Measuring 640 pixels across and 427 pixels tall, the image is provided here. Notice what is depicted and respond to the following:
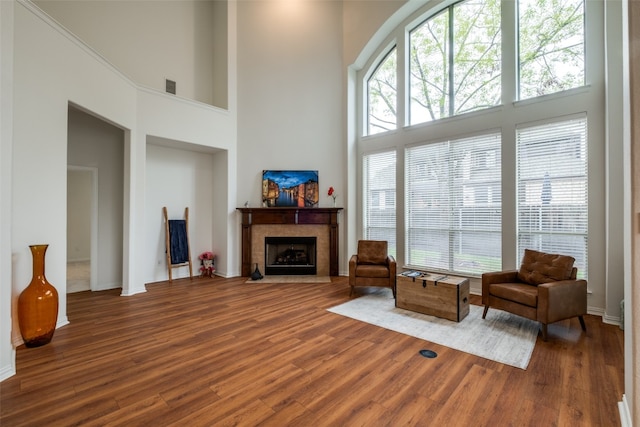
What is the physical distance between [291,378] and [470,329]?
224 centimetres

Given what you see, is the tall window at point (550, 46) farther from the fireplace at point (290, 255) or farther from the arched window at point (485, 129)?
the fireplace at point (290, 255)

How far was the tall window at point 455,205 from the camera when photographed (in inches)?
182

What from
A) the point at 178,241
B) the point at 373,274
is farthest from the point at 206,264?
the point at 373,274

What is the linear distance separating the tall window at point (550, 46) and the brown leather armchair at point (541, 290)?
2578mm

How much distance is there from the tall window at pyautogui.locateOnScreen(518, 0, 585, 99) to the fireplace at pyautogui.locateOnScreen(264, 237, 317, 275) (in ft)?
15.7

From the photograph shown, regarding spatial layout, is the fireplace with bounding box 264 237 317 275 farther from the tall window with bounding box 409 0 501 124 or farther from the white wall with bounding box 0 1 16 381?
the white wall with bounding box 0 1 16 381

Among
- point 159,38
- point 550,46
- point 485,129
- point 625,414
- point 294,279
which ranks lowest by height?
point 294,279

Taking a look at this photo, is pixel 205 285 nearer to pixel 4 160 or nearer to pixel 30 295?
pixel 30 295

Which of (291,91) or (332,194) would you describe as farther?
(291,91)

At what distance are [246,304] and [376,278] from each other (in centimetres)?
210

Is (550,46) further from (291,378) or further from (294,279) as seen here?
(294,279)

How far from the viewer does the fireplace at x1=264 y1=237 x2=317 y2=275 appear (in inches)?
248

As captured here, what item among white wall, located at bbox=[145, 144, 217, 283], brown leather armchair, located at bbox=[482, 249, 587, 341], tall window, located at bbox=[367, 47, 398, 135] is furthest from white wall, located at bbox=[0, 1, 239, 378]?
brown leather armchair, located at bbox=[482, 249, 587, 341]

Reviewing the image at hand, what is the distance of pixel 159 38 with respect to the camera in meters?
5.80
